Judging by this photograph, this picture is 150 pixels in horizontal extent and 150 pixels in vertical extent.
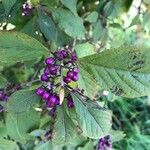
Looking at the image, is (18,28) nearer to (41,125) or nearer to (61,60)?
(41,125)

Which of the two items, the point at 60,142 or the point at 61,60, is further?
the point at 60,142

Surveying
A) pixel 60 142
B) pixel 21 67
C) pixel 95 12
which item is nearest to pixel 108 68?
pixel 60 142

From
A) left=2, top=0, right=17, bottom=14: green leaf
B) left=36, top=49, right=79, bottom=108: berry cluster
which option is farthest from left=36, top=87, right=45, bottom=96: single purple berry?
left=2, top=0, right=17, bottom=14: green leaf

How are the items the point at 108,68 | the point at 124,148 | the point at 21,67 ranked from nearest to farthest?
the point at 108,68, the point at 21,67, the point at 124,148

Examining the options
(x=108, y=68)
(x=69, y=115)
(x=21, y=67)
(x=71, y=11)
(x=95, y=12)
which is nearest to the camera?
(x=108, y=68)

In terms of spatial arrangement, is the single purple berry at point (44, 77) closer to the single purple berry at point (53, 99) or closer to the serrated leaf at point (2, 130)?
the single purple berry at point (53, 99)

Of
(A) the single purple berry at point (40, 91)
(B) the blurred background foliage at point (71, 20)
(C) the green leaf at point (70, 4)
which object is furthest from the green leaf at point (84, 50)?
(A) the single purple berry at point (40, 91)

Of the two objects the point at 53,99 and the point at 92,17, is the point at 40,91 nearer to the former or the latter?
the point at 53,99

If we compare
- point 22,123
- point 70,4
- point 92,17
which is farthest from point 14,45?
point 92,17
